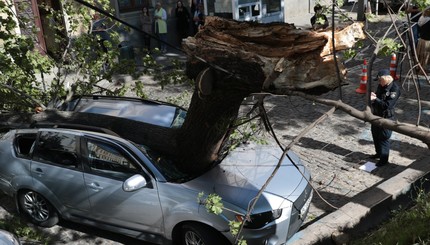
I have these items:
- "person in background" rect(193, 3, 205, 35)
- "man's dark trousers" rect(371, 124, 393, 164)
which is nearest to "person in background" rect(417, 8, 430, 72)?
"man's dark trousers" rect(371, 124, 393, 164)

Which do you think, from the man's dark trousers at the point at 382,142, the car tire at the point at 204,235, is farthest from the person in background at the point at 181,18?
the car tire at the point at 204,235

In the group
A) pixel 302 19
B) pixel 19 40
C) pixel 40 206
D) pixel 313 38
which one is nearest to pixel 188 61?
pixel 313 38

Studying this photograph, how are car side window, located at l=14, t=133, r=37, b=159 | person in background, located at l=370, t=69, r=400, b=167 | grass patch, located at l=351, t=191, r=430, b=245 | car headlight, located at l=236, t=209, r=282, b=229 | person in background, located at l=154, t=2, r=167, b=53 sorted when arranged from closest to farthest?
grass patch, located at l=351, t=191, r=430, b=245
car headlight, located at l=236, t=209, r=282, b=229
car side window, located at l=14, t=133, r=37, b=159
person in background, located at l=370, t=69, r=400, b=167
person in background, located at l=154, t=2, r=167, b=53

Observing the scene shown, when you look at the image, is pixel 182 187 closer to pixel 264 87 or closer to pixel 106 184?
pixel 106 184

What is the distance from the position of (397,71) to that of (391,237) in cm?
875

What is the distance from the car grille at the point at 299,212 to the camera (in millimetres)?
5797

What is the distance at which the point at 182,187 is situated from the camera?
575 cm

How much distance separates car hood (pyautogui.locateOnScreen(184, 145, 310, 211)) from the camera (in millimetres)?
5648

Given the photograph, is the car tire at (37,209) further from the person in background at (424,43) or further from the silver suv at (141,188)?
the person in background at (424,43)

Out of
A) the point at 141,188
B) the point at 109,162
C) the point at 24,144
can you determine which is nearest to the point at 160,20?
the point at 24,144

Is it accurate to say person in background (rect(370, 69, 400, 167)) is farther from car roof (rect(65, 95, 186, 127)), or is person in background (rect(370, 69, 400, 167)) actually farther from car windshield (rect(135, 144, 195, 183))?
car windshield (rect(135, 144, 195, 183))

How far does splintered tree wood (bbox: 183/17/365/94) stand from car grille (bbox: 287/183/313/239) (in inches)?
72.0

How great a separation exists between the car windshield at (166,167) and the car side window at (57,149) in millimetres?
989

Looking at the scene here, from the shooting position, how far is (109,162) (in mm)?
6191
